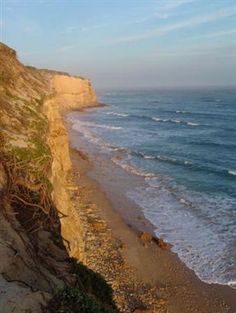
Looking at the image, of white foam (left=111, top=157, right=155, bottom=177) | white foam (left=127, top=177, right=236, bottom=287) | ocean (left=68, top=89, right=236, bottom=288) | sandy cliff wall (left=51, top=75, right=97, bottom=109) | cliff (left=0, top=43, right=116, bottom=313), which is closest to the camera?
cliff (left=0, top=43, right=116, bottom=313)

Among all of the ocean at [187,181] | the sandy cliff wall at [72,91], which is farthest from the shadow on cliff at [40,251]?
the sandy cliff wall at [72,91]

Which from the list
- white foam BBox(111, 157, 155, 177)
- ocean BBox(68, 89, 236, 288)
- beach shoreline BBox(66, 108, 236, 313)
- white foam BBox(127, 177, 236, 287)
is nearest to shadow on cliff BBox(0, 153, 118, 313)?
beach shoreline BBox(66, 108, 236, 313)

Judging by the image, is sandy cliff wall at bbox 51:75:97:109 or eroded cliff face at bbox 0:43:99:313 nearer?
eroded cliff face at bbox 0:43:99:313

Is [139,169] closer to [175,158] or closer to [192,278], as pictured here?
[175,158]

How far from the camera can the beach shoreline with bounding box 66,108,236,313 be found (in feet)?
49.7

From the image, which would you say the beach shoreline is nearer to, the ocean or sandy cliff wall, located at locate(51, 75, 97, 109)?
the ocean

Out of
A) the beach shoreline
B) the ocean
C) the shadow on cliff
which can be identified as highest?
the shadow on cliff

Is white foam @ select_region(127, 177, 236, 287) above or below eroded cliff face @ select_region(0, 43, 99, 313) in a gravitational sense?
below

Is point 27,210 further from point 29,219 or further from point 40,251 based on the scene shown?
point 40,251

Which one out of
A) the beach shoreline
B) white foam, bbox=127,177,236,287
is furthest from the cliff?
white foam, bbox=127,177,236,287

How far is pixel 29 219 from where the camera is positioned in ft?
27.8

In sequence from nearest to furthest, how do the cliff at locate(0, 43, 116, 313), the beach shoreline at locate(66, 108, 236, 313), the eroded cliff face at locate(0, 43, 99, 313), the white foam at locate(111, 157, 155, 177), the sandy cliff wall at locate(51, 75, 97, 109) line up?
the cliff at locate(0, 43, 116, 313)
the eroded cliff face at locate(0, 43, 99, 313)
the beach shoreline at locate(66, 108, 236, 313)
the white foam at locate(111, 157, 155, 177)
the sandy cliff wall at locate(51, 75, 97, 109)

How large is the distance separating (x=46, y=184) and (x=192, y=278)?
9361mm

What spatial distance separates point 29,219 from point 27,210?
0.35m
